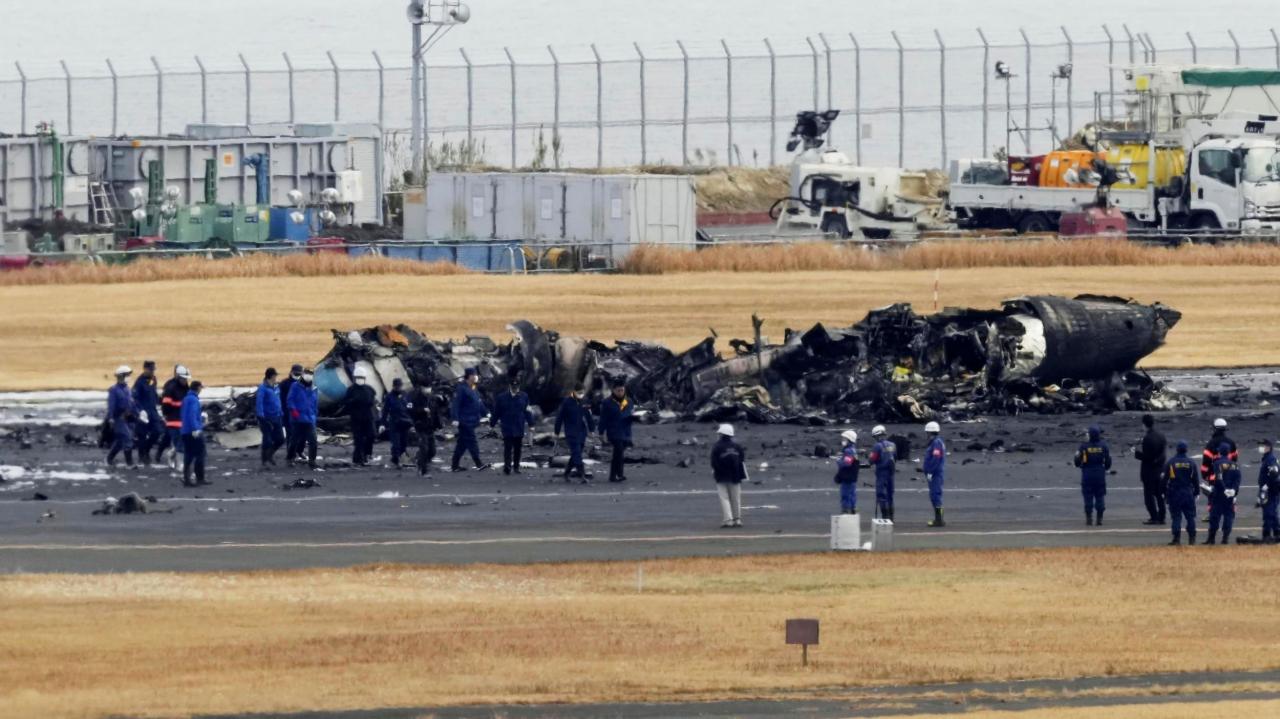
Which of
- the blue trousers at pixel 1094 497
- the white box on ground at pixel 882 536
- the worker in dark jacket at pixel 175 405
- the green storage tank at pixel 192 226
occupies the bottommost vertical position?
the white box on ground at pixel 882 536

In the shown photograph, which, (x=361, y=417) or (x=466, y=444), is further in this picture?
(x=361, y=417)

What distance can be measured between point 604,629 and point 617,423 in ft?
32.6

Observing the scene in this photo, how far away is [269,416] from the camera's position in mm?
31312

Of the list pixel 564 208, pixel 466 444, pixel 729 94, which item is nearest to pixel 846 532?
pixel 466 444

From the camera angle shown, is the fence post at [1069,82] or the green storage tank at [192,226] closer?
the green storage tank at [192,226]

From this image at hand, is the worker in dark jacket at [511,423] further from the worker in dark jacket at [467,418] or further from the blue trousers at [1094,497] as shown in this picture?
the blue trousers at [1094,497]

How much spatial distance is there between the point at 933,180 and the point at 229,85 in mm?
25853

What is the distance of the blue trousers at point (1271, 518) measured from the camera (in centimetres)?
2536

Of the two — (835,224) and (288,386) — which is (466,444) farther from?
(835,224)

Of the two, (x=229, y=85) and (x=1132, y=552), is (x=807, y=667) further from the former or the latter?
(x=229, y=85)

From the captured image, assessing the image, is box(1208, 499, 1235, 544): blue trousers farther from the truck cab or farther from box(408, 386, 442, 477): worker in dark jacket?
the truck cab

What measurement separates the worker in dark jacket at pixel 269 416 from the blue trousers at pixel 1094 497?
1172cm

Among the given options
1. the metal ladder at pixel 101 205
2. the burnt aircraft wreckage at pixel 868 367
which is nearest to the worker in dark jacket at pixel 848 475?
the burnt aircraft wreckage at pixel 868 367

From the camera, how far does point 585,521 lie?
87.7ft
